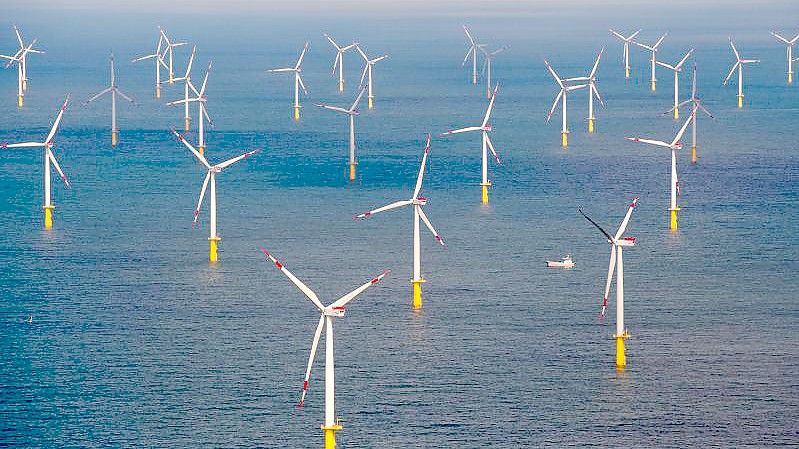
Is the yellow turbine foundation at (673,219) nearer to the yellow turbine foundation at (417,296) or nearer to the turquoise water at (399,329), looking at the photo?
the turquoise water at (399,329)

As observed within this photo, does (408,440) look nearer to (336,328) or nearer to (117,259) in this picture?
(336,328)

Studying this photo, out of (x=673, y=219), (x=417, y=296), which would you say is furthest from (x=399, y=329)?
(x=673, y=219)

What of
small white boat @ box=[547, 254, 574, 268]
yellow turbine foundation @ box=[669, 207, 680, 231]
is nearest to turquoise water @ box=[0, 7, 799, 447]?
yellow turbine foundation @ box=[669, 207, 680, 231]

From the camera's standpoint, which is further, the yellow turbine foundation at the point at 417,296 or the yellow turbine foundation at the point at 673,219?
the yellow turbine foundation at the point at 673,219

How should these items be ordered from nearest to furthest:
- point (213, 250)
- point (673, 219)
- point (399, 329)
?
1. point (399, 329)
2. point (213, 250)
3. point (673, 219)

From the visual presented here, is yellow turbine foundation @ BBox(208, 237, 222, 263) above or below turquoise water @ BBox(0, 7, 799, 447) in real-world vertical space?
above

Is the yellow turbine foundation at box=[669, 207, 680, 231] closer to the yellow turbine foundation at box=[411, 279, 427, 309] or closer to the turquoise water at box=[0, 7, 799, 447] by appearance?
the turquoise water at box=[0, 7, 799, 447]

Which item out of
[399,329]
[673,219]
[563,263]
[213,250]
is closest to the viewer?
[399,329]

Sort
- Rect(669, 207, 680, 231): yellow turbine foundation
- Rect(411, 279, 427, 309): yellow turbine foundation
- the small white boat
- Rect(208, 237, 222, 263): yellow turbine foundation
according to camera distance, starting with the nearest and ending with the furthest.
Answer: Rect(411, 279, 427, 309): yellow turbine foundation
Rect(208, 237, 222, 263): yellow turbine foundation
the small white boat
Rect(669, 207, 680, 231): yellow turbine foundation

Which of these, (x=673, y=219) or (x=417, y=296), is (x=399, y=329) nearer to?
(x=417, y=296)

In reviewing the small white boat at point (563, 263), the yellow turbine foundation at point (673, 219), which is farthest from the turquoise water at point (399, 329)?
the small white boat at point (563, 263)

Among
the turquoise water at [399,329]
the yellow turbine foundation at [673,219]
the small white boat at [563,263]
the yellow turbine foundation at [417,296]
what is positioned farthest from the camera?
the yellow turbine foundation at [673,219]
